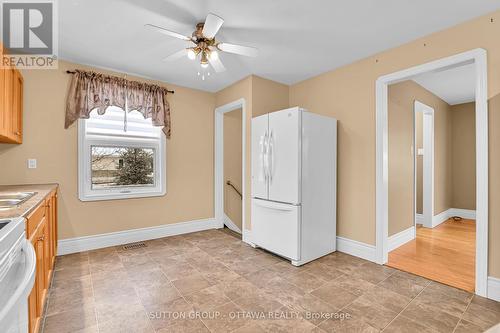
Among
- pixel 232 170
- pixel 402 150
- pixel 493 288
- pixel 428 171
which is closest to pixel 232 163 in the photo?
pixel 232 170

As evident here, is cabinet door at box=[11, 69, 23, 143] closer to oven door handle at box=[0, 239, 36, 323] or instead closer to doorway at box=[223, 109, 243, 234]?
oven door handle at box=[0, 239, 36, 323]

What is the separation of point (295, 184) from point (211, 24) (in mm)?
1844

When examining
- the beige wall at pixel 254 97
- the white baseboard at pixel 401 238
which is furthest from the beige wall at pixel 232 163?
the white baseboard at pixel 401 238

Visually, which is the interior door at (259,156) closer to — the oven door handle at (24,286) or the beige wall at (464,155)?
the oven door handle at (24,286)

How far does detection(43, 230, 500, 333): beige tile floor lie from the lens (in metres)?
1.79

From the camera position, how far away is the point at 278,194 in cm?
304

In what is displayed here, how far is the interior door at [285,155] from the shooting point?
2.82 meters

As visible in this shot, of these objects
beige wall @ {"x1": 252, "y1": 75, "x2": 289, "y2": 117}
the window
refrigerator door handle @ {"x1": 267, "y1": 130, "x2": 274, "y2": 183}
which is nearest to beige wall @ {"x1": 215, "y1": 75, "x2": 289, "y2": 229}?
beige wall @ {"x1": 252, "y1": 75, "x2": 289, "y2": 117}

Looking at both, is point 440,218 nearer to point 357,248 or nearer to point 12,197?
point 357,248

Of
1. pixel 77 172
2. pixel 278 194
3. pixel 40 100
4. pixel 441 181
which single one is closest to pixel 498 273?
pixel 278 194

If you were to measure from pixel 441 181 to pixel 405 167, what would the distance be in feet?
6.35

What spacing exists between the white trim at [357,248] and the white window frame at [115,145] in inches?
111

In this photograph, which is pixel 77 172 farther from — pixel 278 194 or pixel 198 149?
pixel 278 194

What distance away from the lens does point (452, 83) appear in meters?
3.92
